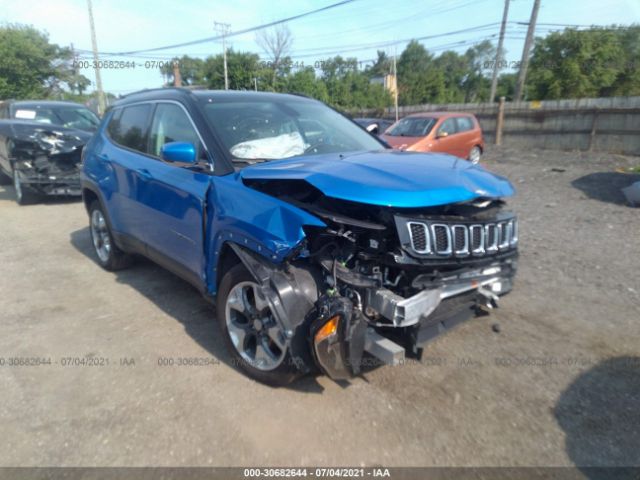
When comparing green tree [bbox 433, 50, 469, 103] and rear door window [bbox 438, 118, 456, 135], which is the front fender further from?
green tree [bbox 433, 50, 469, 103]

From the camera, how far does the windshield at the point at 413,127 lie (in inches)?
500

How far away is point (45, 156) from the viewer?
27.5 ft

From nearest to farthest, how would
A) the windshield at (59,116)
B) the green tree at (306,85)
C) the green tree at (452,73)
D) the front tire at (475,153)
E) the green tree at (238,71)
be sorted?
the windshield at (59,116) → the front tire at (475,153) → the green tree at (306,85) → the green tree at (238,71) → the green tree at (452,73)

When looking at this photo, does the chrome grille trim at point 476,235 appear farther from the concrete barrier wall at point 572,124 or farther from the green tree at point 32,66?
the green tree at point 32,66

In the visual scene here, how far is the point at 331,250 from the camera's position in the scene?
2.70 m

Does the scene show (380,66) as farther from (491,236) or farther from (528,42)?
(491,236)

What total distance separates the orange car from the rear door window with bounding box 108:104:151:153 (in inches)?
329

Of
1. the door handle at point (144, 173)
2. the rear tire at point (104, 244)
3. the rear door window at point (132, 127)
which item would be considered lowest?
the rear tire at point (104, 244)

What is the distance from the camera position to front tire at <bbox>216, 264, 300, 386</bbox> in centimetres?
272

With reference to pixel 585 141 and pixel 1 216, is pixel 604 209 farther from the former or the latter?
pixel 1 216

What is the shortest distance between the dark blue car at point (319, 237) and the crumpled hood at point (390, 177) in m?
0.01

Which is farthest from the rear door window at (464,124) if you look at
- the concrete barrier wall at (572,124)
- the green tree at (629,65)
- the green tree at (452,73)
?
the green tree at (452,73)

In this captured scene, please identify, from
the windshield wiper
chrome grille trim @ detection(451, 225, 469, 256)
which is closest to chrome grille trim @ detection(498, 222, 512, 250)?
chrome grille trim @ detection(451, 225, 469, 256)

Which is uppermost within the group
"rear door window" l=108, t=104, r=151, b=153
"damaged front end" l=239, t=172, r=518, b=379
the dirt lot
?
"rear door window" l=108, t=104, r=151, b=153
